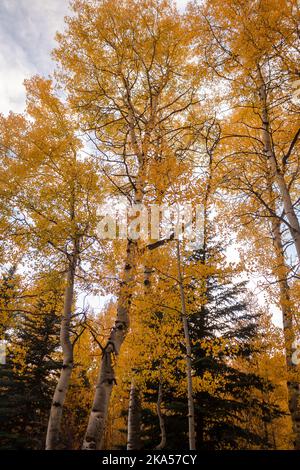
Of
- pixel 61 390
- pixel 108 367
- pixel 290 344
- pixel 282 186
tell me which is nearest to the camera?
pixel 108 367

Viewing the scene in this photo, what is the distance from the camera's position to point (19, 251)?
668 cm

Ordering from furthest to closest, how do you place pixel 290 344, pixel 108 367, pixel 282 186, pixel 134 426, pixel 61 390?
pixel 290 344
pixel 61 390
pixel 134 426
pixel 282 186
pixel 108 367

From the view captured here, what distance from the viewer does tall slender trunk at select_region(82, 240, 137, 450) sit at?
3.76 meters

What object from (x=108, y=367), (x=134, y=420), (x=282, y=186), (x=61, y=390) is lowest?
(x=134, y=420)

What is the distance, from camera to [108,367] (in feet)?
13.5

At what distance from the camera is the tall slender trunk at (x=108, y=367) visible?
3.76m

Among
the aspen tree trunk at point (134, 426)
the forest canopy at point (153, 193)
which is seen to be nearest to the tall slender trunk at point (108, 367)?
the forest canopy at point (153, 193)

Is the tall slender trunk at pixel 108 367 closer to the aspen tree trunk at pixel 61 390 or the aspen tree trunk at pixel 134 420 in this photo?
the aspen tree trunk at pixel 134 420

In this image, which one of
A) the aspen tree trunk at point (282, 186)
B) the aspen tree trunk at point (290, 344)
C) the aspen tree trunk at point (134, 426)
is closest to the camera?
the aspen tree trunk at point (282, 186)

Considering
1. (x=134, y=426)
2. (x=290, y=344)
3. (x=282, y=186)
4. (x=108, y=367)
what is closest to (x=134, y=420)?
(x=134, y=426)

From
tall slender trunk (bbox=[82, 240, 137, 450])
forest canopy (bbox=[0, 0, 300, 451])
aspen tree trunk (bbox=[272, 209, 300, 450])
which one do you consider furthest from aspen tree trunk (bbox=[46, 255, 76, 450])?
aspen tree trunk (bbox=[272, 209, 300, 450])

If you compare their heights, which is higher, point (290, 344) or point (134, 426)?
point (290, 344)

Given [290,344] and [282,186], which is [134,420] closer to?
[290,344]
